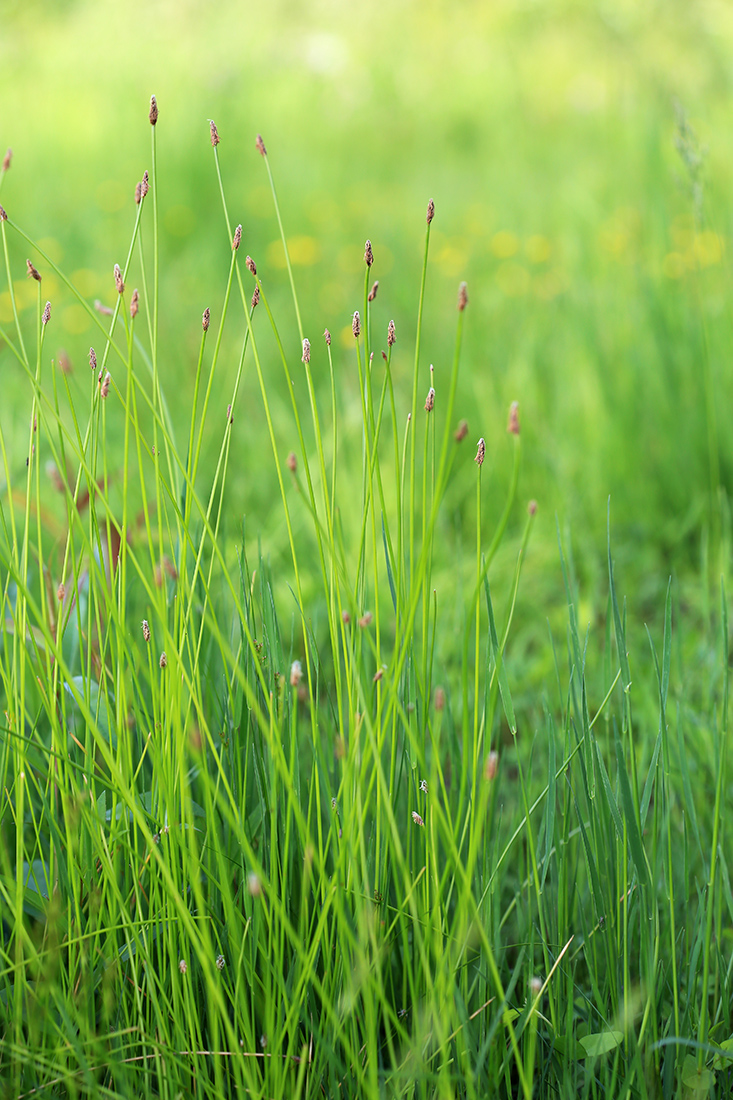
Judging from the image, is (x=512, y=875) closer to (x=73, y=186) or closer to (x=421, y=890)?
(x=421, y=890)

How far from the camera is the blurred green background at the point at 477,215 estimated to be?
6.13ft

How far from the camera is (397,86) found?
229 inches

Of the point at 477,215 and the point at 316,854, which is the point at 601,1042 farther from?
the point at 477,215

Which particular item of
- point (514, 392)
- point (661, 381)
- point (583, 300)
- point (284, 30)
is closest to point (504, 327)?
point (583, 300)

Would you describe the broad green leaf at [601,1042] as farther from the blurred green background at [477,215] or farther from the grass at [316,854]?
the blurred green background at [477,215]

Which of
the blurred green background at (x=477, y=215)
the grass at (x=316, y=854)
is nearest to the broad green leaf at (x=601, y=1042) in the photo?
the grass at (x=316, y=854)

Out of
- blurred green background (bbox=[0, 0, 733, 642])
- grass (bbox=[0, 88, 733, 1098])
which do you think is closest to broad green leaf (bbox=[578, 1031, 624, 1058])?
grass (bbox=[0, 88, 733, 1098])

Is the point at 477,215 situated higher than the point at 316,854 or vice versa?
the point at 477,215

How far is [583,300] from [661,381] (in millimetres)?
407

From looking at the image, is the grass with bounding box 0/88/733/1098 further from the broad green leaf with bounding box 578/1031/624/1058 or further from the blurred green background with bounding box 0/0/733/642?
the blurred green background with bounding box 0/0/733/642

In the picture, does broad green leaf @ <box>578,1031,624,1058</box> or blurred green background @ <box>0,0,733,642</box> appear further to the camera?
blurred green background @ <box>0,0,733,642</box>

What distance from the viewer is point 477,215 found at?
3453 mm

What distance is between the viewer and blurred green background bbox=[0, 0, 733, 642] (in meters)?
1.87

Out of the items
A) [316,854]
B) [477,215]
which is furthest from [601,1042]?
[477,215]
